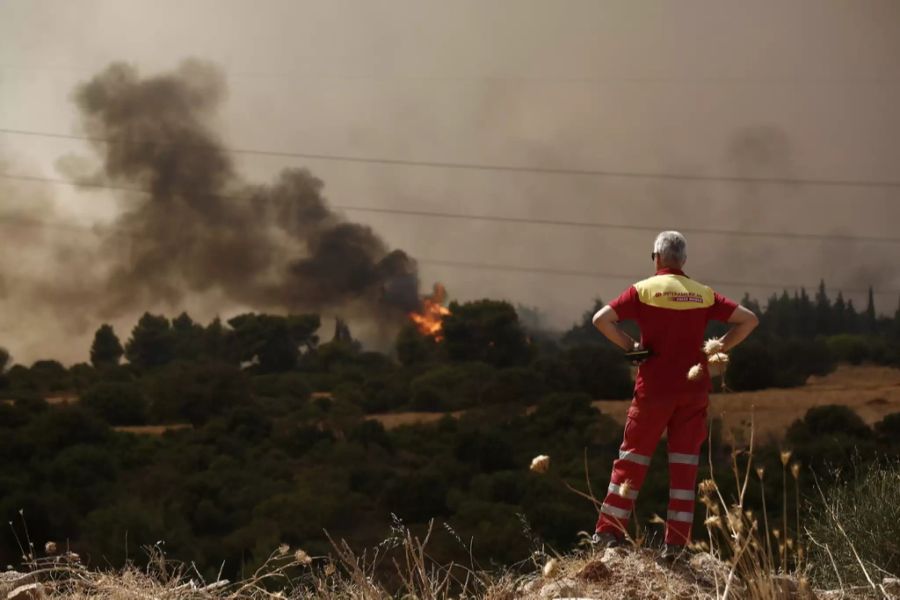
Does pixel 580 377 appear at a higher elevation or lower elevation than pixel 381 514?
higher

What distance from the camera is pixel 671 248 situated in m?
8.34

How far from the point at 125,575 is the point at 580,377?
34113mm

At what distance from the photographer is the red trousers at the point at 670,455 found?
8.11 meters

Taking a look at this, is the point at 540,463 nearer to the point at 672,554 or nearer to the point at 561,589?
the point at 561,589

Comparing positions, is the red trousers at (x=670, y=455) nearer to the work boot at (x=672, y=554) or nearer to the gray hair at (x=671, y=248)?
the work boot at (x=672, y=554)

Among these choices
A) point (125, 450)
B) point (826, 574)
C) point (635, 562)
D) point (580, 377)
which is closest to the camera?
point (635, 562)

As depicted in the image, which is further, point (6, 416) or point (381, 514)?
point (6, 416)

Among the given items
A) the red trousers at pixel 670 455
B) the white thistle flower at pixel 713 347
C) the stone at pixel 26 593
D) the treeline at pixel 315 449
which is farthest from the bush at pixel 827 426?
the white thistle flower at pixel 713 347

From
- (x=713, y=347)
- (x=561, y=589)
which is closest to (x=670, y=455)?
(x=561, y=589)

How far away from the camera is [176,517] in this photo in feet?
124

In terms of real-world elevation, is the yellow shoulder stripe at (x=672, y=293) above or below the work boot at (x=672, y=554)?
above

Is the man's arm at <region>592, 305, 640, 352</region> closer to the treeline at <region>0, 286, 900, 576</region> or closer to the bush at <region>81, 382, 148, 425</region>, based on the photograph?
the treeline at <region>0, 286, 900, 576</region>

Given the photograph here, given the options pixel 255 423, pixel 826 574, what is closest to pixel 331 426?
pixel 255 423

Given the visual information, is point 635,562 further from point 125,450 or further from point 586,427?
point 125,450
